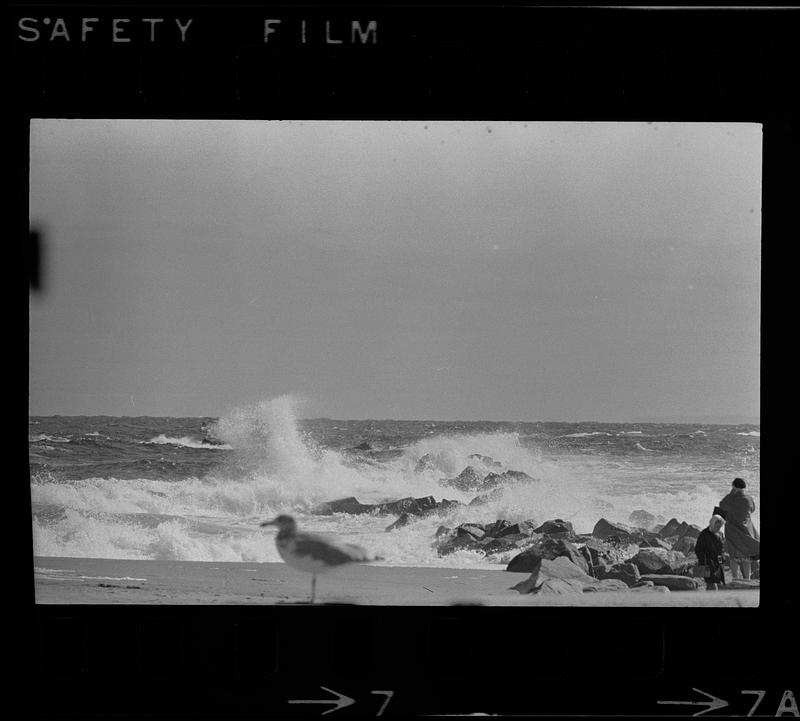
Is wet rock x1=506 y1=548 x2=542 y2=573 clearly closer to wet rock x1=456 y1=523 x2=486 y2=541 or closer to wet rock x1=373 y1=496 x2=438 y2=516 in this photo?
wet rock x1=456 y1=523 x2=486 y2=541

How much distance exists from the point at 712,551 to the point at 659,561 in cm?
15

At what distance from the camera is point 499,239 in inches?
104

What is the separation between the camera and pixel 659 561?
2.62 metres

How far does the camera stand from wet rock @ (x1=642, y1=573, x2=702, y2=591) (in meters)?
2.62

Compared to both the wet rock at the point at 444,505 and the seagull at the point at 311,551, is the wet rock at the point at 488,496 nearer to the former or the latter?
the wet rock at the point at 444,505

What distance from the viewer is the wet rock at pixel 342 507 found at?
2625 mm

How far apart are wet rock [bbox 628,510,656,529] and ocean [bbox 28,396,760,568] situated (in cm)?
1

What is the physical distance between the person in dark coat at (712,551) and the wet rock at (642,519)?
0.44 feet
